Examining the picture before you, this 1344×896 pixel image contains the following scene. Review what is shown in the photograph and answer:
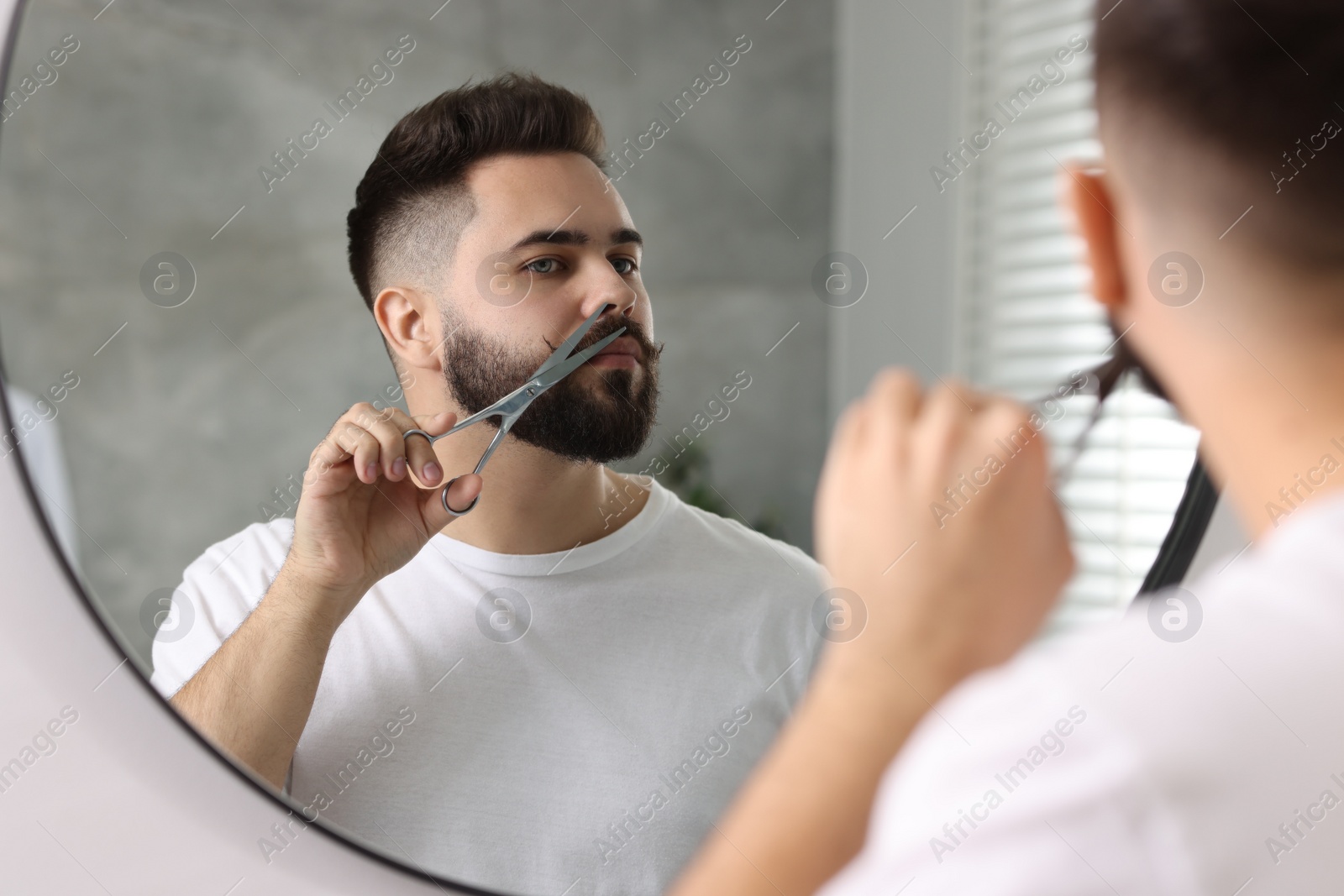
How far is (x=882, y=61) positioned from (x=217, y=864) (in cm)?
60

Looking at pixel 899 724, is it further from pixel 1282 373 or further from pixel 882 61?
pixel 882 61

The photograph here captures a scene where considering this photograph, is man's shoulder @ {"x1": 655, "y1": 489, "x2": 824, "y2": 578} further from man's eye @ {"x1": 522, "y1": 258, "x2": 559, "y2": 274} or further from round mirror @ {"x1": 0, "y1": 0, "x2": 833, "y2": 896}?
man's eye @ {"x1": 522, "y1": 258, "x2": 559, "y2": 274}

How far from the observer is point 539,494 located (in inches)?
21.2

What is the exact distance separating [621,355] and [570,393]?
0.03 metres

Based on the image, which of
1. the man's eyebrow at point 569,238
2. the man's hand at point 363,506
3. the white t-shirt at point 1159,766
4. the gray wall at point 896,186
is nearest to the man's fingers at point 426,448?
the man's hand at point 363,506

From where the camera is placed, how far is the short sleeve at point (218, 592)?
0.55 metres

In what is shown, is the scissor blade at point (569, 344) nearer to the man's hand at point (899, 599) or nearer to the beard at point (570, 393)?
the beard at point (570, 393)

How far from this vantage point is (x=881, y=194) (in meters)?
0.51

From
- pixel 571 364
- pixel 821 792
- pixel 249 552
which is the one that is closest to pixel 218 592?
pixel 249 552

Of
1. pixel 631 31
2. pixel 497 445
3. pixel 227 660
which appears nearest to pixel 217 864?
pixel 227 660

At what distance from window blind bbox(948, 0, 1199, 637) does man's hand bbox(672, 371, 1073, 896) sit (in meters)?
0.06

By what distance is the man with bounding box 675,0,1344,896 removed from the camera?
30 cm

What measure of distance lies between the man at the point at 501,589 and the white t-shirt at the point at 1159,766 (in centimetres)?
22

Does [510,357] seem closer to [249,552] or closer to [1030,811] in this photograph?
[249,552]
